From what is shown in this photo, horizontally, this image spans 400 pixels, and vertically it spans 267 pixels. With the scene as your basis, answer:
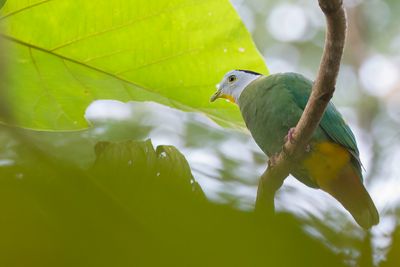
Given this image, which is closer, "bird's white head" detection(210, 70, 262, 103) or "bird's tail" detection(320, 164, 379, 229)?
"bird's white head" detection(210, 70, 262, 103)

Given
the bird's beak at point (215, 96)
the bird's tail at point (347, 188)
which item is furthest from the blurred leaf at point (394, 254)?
the bird's tail at point (347, 188)

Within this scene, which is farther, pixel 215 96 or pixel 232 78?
pixel 232 78

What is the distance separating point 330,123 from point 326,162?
0.11m

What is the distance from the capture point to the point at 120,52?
1.24 metres

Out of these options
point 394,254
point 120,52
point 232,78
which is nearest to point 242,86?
point 232,78

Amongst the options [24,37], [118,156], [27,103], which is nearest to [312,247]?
[118,156]

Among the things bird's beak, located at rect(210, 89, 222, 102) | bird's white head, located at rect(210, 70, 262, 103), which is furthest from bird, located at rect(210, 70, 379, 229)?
bird's beak, located at rect(210, 89, 222, 102)

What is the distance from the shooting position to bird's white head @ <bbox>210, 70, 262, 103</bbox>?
1.43m

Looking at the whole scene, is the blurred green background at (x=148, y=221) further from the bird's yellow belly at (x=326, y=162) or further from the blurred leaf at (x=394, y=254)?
the bird's yellow belly at (x=326, y=162)

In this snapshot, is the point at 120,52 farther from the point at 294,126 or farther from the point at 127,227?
the point at 127,227

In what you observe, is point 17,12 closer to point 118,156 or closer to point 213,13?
point 213,13

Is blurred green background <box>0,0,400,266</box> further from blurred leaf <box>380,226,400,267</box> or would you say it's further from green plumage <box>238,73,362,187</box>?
green plumage <box>238,73,362,187</box>

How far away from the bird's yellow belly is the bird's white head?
0.26 meters

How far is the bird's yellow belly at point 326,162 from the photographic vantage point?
1.66 m
